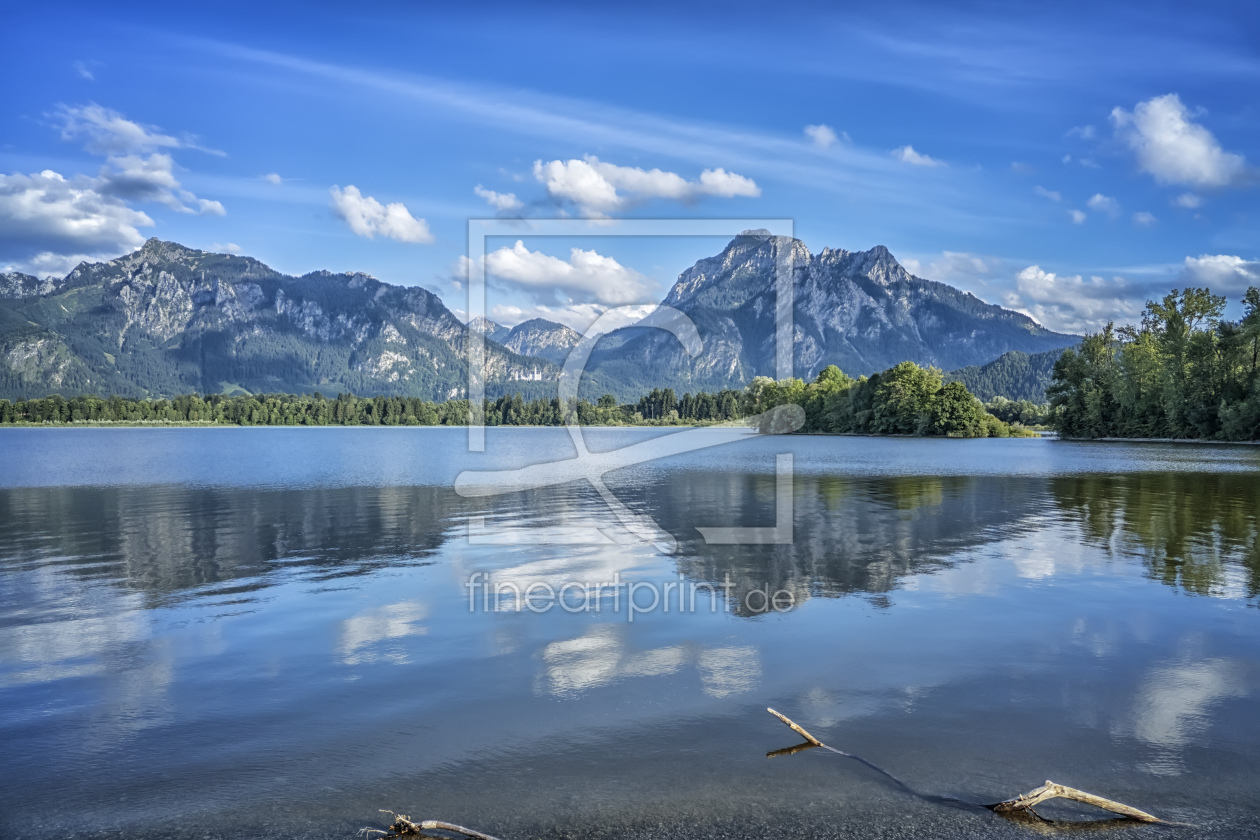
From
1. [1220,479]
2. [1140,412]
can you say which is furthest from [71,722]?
[1140,412]

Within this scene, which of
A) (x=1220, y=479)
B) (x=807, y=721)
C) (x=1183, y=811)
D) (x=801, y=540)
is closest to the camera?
(x=1183, y=811)

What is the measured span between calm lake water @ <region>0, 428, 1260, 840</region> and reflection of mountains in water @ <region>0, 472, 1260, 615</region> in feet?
0.82

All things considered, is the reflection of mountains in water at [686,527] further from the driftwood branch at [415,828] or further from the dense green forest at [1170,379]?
the dense green forest at [1170,379]

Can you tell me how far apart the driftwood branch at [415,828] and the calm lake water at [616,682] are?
343 millimetres

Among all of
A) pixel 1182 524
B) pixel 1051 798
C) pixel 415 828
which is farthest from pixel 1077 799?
pixel 1182 524

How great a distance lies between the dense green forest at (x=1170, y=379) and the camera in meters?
106

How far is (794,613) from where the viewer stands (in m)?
15.6

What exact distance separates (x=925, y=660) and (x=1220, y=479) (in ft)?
162

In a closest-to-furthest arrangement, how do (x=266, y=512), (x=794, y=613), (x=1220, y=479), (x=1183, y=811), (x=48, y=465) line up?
1. (x=1183, y=811)
2. (x=794, y=613)
3. (x=266, y=512)
4. (x=1220, y=479)
5. (x=48, y=465)

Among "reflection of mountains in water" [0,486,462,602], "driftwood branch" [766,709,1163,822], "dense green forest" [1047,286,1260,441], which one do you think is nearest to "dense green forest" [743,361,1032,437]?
"dense green forest" [1047,286,1260,441]

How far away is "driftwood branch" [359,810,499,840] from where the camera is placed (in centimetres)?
685

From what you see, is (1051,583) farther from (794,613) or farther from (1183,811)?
(1183,811)

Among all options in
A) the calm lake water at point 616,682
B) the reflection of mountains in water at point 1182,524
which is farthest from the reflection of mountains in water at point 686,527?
the calm lake water at point 616,682

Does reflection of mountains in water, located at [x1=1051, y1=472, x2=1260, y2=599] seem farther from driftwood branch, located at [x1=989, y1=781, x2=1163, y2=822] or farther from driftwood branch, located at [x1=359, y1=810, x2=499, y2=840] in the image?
driftwood branch, located at [x1=359, y1=810, x2=499, y2=840]
